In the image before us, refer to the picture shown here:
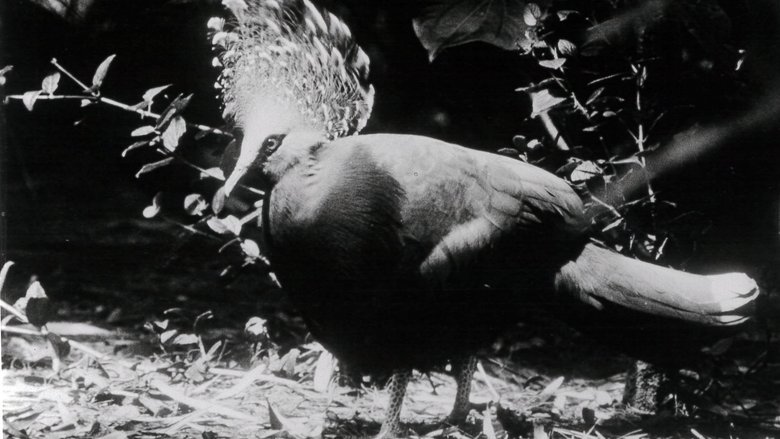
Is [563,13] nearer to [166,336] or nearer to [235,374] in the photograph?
[235,374]

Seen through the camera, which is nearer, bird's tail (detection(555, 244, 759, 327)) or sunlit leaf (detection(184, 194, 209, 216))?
bird's tail (detection(555, 244, 759, 327))

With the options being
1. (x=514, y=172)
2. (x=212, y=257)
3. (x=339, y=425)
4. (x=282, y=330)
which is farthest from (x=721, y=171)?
(x=212, y=257)

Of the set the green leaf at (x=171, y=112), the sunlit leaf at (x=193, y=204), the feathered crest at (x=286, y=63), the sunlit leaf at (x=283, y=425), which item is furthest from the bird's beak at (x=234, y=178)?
the sunlit leaf at (x=193, y=204)

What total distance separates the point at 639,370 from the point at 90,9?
2192mm

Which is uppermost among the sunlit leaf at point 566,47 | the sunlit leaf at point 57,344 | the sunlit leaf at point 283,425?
the sunlit leaf at point 566,47

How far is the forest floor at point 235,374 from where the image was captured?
6.56ft

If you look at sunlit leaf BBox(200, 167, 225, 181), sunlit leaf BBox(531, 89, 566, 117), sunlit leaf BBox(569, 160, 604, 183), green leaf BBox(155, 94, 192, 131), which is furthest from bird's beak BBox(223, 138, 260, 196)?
sunlit leaf BBox(569, 160, 604, 183)

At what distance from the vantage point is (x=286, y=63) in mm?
1987

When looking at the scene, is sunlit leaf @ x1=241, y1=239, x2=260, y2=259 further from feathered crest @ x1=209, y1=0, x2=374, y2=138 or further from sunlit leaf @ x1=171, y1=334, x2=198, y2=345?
feathered crest @ x1=209, y1=0, x2=374, y2=138

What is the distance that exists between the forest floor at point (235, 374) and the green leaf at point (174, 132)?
504 millimetres

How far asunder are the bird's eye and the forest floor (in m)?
0.71

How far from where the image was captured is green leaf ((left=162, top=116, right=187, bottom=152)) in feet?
7.09

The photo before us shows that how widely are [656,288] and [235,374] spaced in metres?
1.31

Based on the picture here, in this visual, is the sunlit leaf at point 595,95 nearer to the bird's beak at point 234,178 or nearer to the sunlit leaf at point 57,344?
the bird's beak at point 234,178
